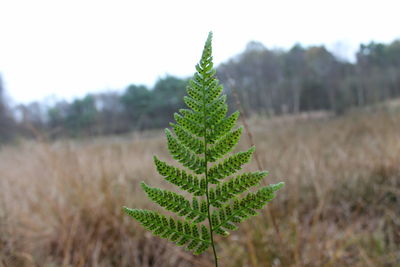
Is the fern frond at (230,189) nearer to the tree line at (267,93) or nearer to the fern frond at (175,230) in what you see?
the fern frond at (175,230)

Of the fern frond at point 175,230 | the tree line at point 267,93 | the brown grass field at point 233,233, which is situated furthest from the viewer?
the tree line at point 267,93

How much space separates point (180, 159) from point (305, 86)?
1061 cm

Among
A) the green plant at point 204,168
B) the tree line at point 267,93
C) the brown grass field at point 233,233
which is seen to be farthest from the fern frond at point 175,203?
the tree line at point 267,93

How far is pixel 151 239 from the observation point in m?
2.54

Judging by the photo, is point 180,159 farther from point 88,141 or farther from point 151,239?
point 88,141

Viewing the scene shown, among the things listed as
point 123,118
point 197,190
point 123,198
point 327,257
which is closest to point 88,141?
point 123,118

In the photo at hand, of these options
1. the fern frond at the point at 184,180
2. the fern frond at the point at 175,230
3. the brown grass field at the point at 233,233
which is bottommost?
the brown grass field at the point at 233,233

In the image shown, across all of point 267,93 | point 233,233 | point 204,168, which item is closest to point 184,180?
point 204,168

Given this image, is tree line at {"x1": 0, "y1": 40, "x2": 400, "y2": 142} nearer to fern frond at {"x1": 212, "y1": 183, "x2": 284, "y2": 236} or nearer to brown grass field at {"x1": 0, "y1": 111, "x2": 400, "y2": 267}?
brown grass field at {"x1": 0, "y1": 111, "x2": 400, "y2": 267}

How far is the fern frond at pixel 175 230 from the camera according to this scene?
0.97 ft

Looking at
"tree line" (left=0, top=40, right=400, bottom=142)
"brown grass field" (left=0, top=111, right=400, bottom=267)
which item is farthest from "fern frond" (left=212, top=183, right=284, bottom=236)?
"tree line" (left=0, top=40, right=400, bottom=142)

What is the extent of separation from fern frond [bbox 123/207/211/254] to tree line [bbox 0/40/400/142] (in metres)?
2.11

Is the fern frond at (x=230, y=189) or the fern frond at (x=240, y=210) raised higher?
the fern frond at (x=230, y=189)

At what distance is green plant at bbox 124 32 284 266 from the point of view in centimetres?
30
